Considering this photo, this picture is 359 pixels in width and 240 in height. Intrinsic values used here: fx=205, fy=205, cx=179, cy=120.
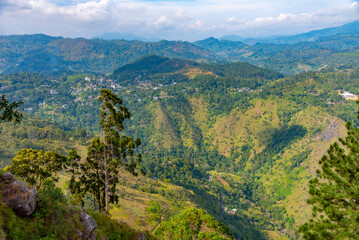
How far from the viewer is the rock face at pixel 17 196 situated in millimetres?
12758

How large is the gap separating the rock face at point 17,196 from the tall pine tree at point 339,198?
60.6 ft

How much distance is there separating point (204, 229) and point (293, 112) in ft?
513

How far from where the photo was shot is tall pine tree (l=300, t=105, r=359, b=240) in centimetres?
1284

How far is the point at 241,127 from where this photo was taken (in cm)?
16638

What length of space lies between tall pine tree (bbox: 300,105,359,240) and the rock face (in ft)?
60.6

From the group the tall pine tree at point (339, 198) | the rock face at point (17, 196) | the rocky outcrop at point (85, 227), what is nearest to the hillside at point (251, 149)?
the rocky outcrop at point (85, 227)

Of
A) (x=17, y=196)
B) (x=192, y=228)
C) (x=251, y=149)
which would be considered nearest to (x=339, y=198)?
(x=192, y=228)

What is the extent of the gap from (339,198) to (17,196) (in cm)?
2099

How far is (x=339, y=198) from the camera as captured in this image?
13688 millimetres

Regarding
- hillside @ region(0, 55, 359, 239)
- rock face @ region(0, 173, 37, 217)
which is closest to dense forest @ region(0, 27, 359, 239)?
rock face @ region(0, 173, 37, 217)

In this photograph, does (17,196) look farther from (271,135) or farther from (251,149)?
(271,135)

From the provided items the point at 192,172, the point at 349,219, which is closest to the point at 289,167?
the point at 192,172

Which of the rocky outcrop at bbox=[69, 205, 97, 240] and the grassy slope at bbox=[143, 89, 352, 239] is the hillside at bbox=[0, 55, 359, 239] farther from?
the rocky outcrop at bbox=[69, 205, 97, 240]

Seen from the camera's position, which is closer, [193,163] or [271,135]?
[193,163]
